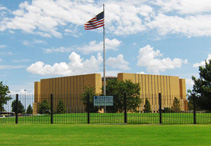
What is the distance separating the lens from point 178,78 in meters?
104

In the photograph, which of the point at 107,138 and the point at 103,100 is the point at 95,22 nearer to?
the point at 103,100

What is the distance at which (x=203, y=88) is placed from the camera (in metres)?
40.2

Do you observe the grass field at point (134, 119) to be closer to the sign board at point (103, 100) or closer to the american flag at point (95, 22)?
the sign board at point (103, 100)

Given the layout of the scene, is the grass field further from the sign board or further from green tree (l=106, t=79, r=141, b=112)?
green tree (l=106, t=79, r=141, b=112)

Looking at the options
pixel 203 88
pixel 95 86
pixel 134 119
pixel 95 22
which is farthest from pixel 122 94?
pixel 134 119

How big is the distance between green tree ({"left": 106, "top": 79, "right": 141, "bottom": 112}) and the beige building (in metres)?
26.7

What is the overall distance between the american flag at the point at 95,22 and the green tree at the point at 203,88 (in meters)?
17.0

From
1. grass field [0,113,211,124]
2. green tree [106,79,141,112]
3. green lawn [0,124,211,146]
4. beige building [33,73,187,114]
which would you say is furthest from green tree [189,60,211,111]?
beige building [33,73,187,114]

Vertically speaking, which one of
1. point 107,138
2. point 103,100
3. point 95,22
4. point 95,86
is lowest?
point 107,138

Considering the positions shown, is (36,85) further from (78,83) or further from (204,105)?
(204,105)

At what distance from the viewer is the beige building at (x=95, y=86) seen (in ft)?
273

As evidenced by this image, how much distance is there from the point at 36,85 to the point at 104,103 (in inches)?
3510

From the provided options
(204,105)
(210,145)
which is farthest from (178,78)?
(210,145)

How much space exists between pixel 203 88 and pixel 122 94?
16754 millimetres
